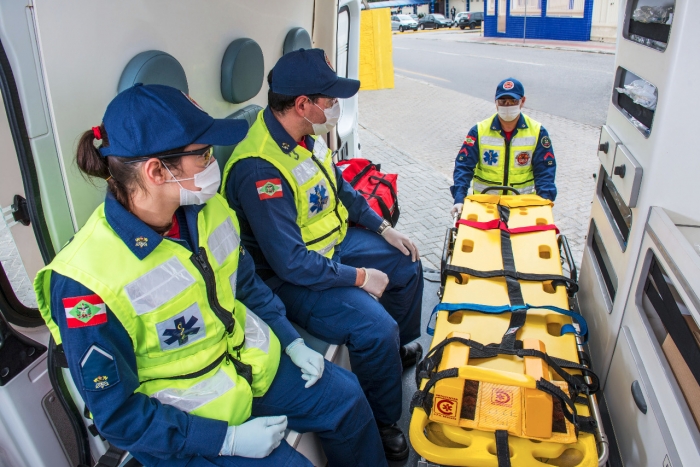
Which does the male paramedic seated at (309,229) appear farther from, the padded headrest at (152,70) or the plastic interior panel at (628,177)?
the plastic interior panel at (628,177)

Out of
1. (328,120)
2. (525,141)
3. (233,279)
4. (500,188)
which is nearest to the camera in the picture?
(233,279)

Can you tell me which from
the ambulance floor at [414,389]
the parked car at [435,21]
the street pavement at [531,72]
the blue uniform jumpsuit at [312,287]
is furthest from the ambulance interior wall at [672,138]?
the parked car at [435,21]

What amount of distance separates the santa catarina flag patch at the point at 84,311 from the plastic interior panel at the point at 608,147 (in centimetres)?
183

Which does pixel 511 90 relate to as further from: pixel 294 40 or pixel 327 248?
pixel 327 248

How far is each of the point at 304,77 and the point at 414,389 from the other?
63.9 inches

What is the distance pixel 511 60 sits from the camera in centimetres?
1505

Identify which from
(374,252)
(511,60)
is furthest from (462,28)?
(374,252)

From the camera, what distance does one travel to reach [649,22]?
1.78 metres

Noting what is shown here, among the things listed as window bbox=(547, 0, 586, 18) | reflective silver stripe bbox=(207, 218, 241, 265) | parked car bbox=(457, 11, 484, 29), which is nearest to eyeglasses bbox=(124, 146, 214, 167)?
reflective silver stripe bbox=(207, 218, 241, 265)

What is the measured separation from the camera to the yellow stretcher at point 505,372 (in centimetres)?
164

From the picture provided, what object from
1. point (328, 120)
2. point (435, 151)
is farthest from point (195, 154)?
point (435, 151)

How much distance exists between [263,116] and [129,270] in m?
1.14

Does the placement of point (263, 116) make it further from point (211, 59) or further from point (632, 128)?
point (632, 128)

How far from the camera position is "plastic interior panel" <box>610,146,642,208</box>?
1745mm
